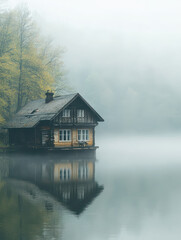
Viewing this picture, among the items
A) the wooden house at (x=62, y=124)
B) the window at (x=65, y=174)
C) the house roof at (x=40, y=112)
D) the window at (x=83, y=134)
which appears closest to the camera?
the window at (x=65, y=174)

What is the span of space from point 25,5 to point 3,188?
43.7m

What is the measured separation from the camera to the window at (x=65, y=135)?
46.6 meters

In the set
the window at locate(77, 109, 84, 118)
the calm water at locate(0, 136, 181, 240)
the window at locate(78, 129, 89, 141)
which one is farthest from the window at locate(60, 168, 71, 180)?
the window at locate(77, 109, 84, 118)

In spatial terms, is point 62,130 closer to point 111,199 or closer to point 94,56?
point 111,199

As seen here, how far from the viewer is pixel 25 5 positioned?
196 feet

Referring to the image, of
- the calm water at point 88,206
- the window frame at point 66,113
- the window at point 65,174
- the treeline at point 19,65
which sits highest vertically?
the treeline at point 19,65

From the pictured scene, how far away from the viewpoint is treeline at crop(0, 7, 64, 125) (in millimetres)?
54500

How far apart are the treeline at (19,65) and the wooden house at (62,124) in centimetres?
737

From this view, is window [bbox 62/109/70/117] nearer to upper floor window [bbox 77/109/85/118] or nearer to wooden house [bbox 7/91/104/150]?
wooden house [bbox 7/91/104/150]

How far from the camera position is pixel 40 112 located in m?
48.3

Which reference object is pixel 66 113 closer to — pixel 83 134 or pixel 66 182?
pixel 83 134

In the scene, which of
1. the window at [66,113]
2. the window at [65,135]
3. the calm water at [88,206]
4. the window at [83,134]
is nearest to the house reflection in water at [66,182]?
the calm water at [88,206]

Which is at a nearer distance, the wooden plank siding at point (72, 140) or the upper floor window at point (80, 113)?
the wooden plank siding at point (72, 140)

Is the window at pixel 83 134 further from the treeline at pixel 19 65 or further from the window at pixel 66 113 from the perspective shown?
the treeline at pixel 19 65
